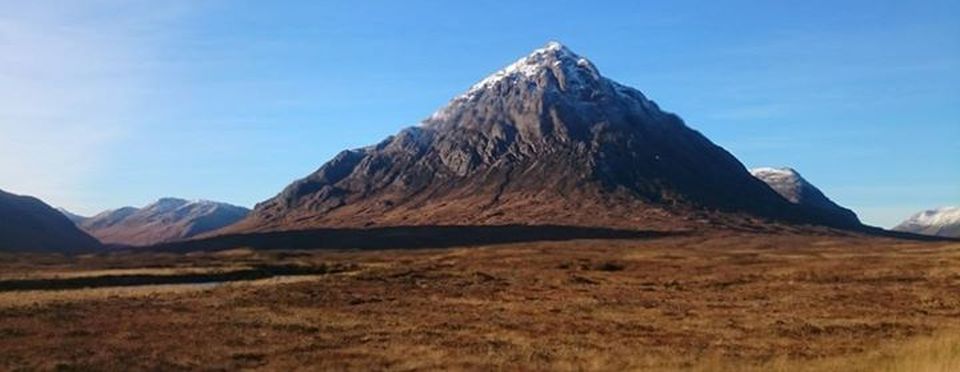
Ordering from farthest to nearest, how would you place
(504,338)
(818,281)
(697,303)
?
(818,281) < (697,303) < (504,338)

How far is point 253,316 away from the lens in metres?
47.7

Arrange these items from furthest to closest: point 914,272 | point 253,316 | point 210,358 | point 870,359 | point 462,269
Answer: point 462,269 → point 914,272 → point 253,316 → point 210,358 → point 870,359

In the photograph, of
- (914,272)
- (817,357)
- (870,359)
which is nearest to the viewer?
(870,359)

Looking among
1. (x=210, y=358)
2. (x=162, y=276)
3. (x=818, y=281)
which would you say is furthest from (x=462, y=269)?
(x=210, y=358)

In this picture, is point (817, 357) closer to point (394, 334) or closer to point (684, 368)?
point (684, 368)

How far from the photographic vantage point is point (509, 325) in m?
42.9

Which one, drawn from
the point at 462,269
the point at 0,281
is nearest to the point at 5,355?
the point at 0,281

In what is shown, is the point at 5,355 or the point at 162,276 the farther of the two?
the point at 162,276

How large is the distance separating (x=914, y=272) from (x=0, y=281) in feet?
248

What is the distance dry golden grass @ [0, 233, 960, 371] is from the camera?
30609mm

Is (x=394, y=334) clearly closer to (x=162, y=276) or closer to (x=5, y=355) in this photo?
(x=5, y=355)

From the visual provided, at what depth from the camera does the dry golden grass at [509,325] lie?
30609mm

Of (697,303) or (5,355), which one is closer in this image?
(5,355)

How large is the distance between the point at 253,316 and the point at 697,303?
980 inches
